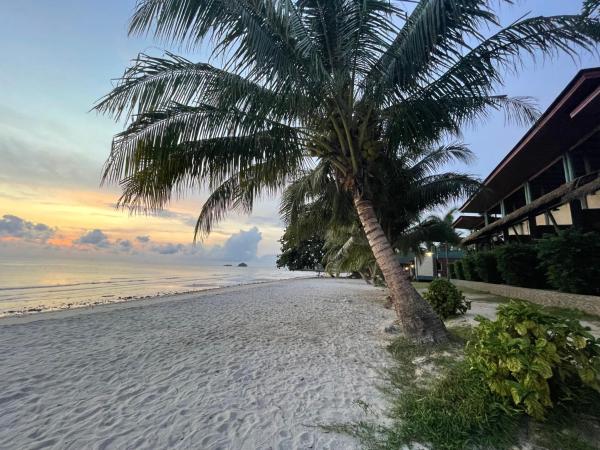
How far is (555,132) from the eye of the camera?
736 centimetres

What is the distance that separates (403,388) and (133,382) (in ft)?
10.5

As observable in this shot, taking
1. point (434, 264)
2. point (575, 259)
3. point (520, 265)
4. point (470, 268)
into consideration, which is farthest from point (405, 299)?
point (434, 264)

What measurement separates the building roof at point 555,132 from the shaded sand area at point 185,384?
6.02m

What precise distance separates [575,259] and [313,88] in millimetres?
6431

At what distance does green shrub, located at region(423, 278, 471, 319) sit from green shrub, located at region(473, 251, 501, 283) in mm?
5839

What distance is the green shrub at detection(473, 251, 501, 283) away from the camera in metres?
11.7

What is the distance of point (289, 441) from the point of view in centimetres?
244

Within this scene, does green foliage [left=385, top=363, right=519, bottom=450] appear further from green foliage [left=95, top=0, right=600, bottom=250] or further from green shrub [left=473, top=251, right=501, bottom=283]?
green shrub [left=473, top=251, right=501, bottom=283]

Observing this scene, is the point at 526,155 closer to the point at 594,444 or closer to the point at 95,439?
the point at 594,444

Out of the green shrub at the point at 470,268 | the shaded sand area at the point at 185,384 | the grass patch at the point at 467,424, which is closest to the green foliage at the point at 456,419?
the grass patch at the point at 467,424

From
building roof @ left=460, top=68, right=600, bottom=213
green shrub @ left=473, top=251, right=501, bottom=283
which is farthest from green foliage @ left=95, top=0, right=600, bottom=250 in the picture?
green shrub @ left=473, top=251, right=501, bottom=283

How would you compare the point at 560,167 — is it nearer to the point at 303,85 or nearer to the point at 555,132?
the point at 555,132

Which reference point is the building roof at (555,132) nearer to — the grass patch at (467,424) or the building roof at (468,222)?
the grass patch at (467,424)

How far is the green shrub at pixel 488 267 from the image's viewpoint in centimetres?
1169
